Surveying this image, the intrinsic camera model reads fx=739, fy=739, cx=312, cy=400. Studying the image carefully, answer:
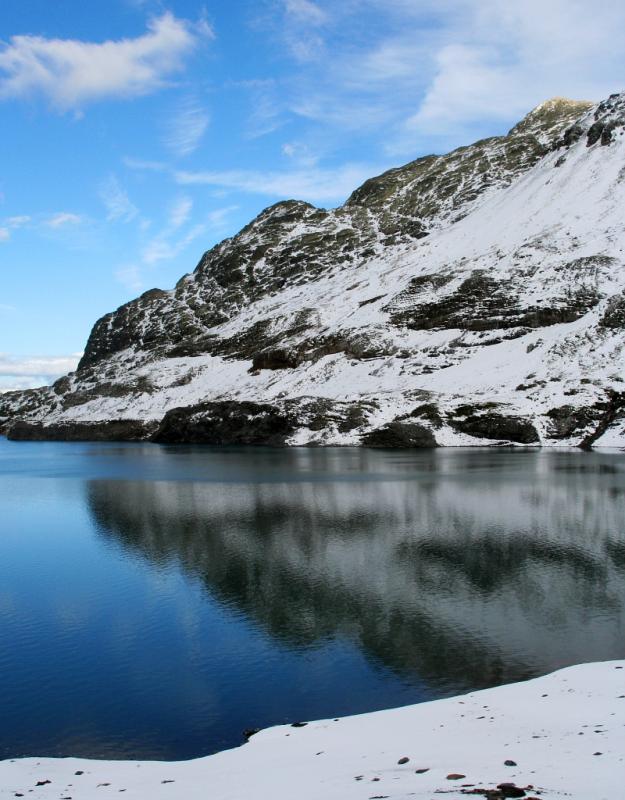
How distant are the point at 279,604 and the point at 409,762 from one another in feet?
39.5

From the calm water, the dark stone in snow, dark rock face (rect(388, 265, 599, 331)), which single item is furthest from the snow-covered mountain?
the dark stone in snow

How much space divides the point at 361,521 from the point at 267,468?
31.8 metres

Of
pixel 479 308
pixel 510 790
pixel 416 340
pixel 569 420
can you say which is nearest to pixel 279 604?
pixel 510 790

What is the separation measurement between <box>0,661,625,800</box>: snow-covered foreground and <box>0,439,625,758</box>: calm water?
127cm

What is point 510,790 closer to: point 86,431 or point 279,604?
point 279,604

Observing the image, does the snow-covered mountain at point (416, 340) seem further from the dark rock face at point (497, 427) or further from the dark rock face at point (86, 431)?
the dark rock face at point (86, 431)

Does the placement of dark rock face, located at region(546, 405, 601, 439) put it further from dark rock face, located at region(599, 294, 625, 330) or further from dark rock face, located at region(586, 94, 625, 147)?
dark rock face, located at region(586, 94, 625, 147)

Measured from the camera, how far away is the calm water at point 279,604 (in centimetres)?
1595

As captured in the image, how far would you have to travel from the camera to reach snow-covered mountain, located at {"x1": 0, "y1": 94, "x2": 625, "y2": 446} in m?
Answer: 91.7

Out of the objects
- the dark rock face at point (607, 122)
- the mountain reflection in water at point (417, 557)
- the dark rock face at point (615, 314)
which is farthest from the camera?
the dark rock face at point (607, 122)

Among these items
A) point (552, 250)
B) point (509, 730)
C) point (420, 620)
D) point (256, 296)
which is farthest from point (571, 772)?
point (256, 296)

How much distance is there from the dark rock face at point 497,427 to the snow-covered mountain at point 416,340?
0.55 feet

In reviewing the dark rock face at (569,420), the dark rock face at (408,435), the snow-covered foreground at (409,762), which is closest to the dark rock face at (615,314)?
the dark rock face at (569,420)

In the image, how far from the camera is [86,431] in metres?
142
